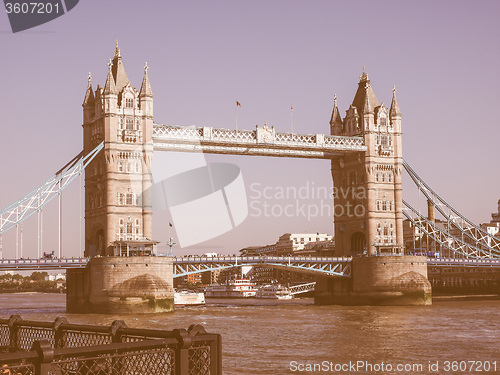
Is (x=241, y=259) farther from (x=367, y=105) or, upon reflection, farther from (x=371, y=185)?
(x=367, y=105)

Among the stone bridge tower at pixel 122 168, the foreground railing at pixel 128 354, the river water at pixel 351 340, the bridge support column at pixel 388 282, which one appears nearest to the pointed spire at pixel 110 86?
the stone bridge tower at pixel 122 168

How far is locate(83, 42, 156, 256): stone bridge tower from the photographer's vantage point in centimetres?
6950

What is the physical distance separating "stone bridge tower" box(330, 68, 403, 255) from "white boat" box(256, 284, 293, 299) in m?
25.2

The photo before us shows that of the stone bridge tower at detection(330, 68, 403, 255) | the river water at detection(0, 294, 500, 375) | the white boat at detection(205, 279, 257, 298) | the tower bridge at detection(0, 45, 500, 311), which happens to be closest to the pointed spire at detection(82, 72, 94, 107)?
the tower bridge at detection(0, 45, 500, 311)

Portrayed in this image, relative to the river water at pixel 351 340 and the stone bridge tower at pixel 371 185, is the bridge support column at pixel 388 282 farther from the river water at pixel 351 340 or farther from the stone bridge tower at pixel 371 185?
the river water at pixel 351 340

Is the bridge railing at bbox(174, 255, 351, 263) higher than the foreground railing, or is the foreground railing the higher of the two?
the bridge railing at bbox(174, 255, 351, 263)

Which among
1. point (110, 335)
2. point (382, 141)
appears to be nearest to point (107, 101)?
point (382, 141)

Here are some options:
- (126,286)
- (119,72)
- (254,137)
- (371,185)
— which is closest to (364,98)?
(371,185)

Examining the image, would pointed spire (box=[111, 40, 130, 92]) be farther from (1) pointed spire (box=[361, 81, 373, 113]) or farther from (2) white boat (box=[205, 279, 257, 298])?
(2) white boat (box=[205, 279, 257, 298])

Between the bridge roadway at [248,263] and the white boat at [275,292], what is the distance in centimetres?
2527

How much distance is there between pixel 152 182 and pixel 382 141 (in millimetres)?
24871

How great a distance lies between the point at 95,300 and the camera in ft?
212

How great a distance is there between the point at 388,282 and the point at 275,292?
37218mm

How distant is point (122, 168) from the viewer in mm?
70312
